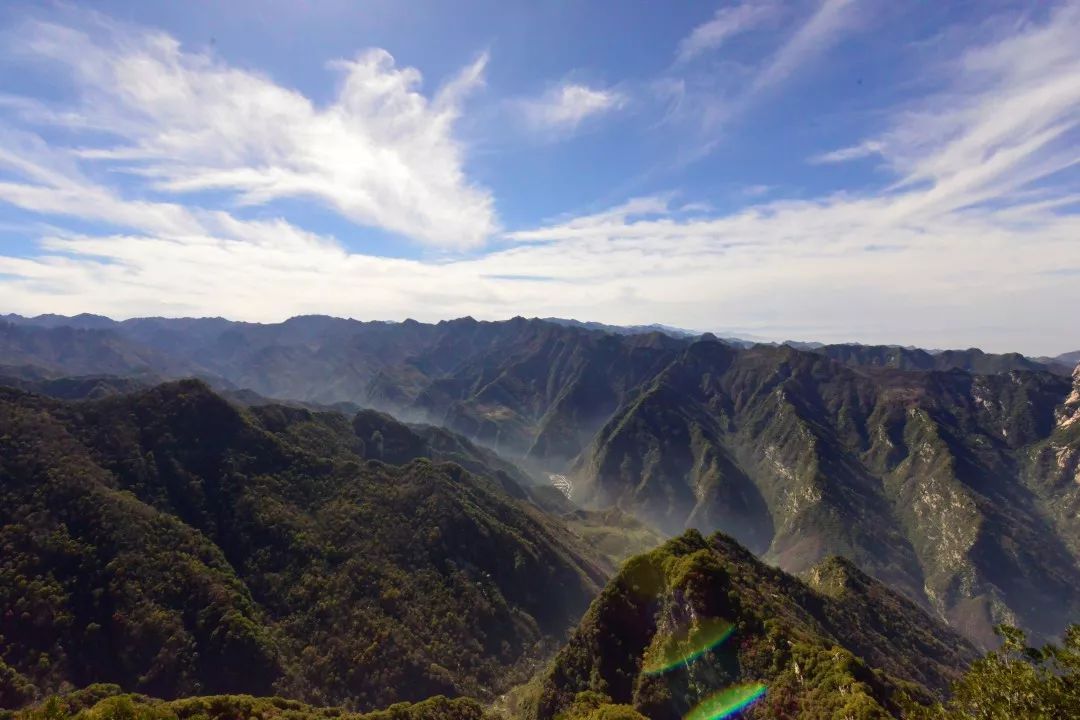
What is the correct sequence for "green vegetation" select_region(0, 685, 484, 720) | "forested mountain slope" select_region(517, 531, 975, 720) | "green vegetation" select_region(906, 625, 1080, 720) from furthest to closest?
"forested mountain slope" select_region(517, 531, 975, 720) → "green vegetation" select_region(0, 685, 484, 720) → "green vegetation" select_region(906, 625, 1080, 720)

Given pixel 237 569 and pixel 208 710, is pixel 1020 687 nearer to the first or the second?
pixel 208 710

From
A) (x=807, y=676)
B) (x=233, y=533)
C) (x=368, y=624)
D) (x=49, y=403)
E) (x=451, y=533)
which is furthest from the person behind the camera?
(x=451, y=533)

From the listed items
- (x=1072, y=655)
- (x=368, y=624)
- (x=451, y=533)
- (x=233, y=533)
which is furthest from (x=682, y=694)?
(x=233, y=533)

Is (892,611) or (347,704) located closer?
(347,704)

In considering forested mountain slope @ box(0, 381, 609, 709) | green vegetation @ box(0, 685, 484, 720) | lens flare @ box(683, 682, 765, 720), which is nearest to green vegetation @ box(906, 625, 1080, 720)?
lens flare @ box(683, 682, 765, 720)

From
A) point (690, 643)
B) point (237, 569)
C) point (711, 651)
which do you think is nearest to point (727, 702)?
point (711, 651)

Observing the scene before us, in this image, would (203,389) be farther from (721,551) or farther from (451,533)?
(721,551)

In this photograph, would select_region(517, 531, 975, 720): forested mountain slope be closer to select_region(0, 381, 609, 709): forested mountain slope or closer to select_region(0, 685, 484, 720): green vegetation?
select_region(0, 685, 484, 720): green vegetation
